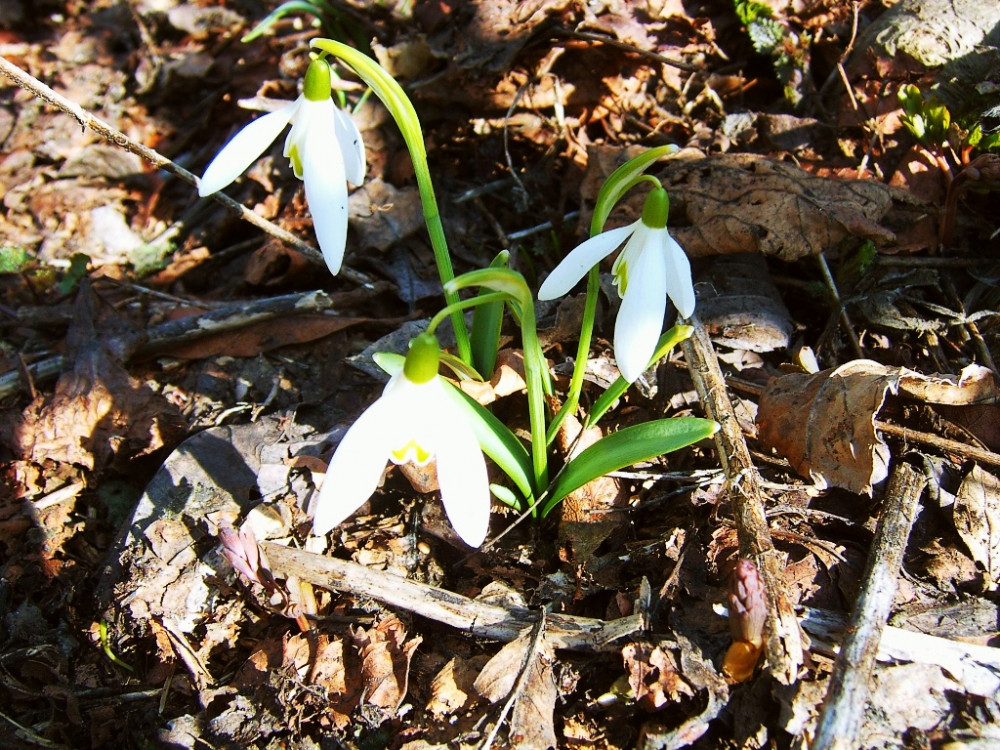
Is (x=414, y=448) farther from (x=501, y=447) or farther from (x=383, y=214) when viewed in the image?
(x=383, y=214)

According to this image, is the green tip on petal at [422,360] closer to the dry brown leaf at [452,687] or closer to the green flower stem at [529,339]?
the green flower stem at [529,339]

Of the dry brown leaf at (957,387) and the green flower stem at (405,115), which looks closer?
the green flower stem at (405,115)

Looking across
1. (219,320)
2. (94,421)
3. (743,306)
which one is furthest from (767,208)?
(94,421)

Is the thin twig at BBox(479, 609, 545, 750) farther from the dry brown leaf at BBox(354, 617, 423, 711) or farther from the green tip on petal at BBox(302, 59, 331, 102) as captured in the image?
the green tip on petal at BBox(302, 59, 331, 102)

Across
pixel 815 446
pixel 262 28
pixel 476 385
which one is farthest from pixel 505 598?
pixel 262 28

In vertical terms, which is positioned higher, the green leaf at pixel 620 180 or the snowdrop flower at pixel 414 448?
the green leaf at pixel 620 180

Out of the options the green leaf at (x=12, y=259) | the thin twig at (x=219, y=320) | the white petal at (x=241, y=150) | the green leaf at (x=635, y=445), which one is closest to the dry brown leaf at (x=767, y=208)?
the green leaf at (x=635, y=445)
